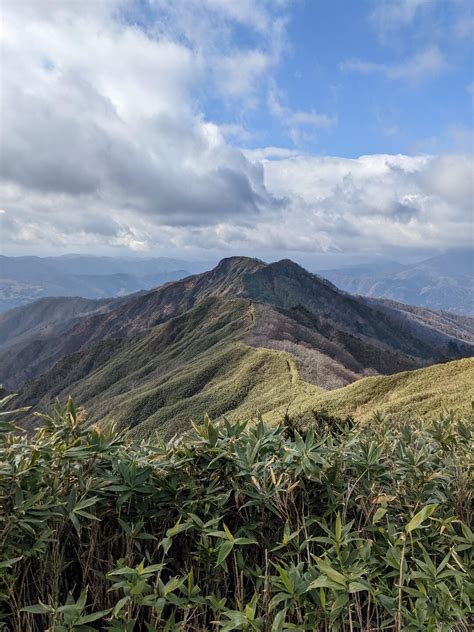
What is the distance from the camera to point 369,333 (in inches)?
7279

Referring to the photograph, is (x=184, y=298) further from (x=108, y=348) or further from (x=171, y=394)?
(x=171, y=394)

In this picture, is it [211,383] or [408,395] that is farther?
[211,383]

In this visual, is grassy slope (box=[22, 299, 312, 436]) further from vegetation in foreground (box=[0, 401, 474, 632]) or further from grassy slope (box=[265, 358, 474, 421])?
vegetation in foreground (box=[0, 401, 474, 632])

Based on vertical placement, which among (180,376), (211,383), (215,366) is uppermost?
(215,366)

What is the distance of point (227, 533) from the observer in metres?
2.90

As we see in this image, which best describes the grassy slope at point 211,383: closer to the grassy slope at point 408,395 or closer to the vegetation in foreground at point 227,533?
the grassy slope at point 408,395

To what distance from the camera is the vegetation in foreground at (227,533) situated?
2.68 m

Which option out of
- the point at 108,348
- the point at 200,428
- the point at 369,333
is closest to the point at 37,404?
the point at 108,348

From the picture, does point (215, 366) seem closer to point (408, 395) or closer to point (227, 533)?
point (408, 395)

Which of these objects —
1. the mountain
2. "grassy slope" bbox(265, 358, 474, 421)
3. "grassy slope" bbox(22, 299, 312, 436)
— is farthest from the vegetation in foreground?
the mountain

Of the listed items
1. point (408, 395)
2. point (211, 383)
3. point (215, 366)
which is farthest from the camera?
point (215, 366)

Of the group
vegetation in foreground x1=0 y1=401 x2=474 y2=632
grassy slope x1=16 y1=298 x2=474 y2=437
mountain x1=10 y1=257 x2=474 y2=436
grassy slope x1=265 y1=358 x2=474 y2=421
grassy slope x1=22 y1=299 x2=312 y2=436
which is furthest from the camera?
mountain x1=10 y1=257 x2=474 y2=436

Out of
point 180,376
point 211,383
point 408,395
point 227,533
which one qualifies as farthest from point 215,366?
point 227,533

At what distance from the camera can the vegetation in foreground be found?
8.80 feet
